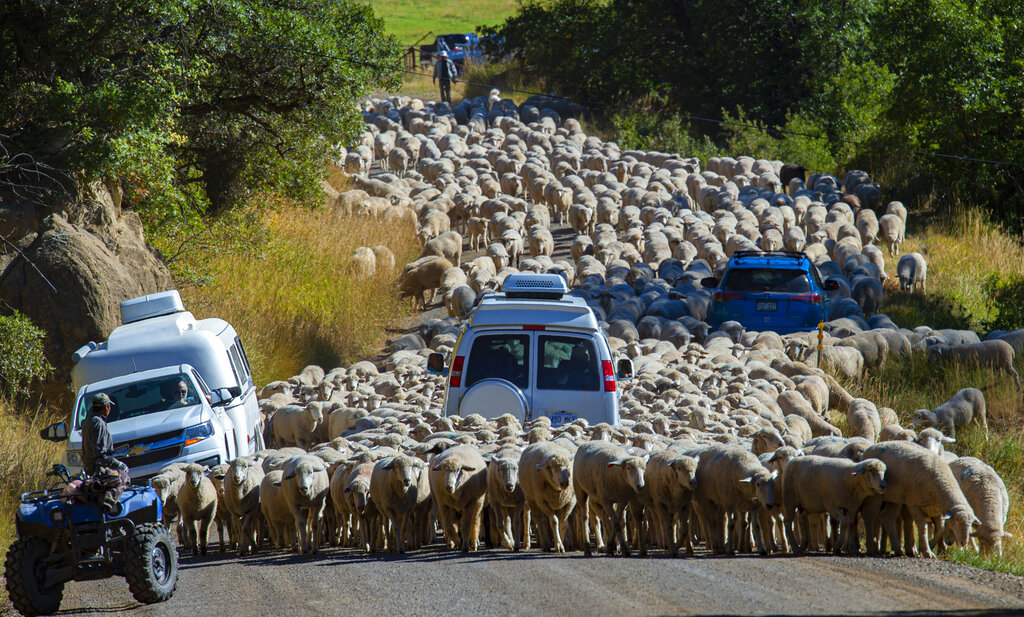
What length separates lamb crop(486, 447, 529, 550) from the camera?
1026cm

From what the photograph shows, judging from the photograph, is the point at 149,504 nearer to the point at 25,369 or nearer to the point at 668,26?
the point at 25,369

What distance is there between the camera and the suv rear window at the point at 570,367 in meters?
11.9

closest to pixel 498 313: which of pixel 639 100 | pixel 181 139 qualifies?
pixel 181 139

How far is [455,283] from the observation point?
82.5ft

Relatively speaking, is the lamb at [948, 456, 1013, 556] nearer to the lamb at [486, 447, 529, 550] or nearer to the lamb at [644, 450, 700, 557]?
the lamb at [644, 450, 700, 557]

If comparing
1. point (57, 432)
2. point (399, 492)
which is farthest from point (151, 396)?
point (399, 492)

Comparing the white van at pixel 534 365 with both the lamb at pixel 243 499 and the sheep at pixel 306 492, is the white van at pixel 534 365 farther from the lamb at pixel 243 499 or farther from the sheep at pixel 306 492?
the lamb at pixel 243 499

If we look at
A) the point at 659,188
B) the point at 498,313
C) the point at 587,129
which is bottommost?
the point at 498,313

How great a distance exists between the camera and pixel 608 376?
1195cm

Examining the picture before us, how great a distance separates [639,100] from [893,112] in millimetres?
24910

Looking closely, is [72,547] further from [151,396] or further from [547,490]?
[151,396]

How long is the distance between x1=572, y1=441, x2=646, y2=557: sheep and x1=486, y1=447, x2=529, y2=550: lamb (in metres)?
0.55

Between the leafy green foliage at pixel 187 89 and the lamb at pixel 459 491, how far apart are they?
26.7ft

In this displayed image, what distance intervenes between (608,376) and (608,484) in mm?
2028
